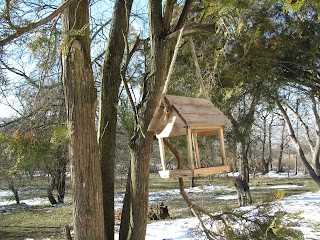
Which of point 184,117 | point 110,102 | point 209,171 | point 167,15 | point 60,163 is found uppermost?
point 167,15

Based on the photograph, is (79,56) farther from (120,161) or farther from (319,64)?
(120,161)

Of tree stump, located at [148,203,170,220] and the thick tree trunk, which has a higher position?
the thick tree trunk

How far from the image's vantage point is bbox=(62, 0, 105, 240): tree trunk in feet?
8.63

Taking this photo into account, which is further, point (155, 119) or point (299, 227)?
point (299, 227)

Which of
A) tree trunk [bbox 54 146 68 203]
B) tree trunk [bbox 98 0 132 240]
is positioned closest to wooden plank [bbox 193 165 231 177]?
tree trunk [bbox 54 146 68 203]

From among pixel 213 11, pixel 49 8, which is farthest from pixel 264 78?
pixel 49 8

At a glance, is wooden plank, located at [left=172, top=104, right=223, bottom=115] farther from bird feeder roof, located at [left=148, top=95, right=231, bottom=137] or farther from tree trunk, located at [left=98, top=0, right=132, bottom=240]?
tree trunk, located at [left=98, top=0, right=132, bottom=240]

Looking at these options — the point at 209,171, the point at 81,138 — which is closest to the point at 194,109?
the point at 209,171

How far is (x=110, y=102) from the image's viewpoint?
3432 mm

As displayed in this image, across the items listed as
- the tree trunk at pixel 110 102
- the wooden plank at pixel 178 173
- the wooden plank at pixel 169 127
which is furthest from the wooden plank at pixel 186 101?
the tree trunk at pixel 110 102

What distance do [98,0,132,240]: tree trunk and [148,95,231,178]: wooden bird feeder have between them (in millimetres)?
1099

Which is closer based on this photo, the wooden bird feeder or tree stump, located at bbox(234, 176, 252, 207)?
the wooden bird feeder

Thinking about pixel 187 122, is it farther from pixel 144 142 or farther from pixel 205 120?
pixel 144 142

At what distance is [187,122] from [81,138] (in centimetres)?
100
